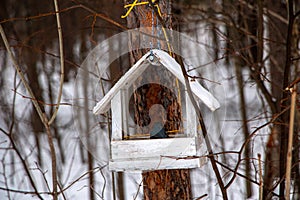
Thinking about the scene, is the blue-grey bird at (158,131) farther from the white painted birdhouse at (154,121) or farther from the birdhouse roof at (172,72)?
the birdhouse roof at (172,72)

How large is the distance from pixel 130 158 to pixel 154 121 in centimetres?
18

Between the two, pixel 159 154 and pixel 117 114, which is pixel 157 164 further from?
pixel 117 114

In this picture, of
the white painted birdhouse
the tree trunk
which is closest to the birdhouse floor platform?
the white painted birdhouse

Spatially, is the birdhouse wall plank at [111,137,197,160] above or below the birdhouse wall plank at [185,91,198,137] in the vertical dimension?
below

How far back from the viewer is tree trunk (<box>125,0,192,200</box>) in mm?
1831

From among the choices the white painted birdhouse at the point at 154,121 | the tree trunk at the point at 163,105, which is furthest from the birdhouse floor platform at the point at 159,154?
the tree trunk at the point at 163,105

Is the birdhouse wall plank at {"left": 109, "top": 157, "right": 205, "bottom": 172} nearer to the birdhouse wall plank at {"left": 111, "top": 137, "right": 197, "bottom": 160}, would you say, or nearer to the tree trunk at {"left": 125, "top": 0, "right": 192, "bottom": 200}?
the birdhouse wall plank at {"left": 111, "top": 137, "right": 197, "bottom": 160}

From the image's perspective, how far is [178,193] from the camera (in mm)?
1902

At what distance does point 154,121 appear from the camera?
1842mm

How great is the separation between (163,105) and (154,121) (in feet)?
0.23

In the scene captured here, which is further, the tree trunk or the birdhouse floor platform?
the tree trunk

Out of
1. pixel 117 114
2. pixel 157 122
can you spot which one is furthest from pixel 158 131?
pixel 117 114

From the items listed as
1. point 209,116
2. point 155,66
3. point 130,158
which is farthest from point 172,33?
point 130,158

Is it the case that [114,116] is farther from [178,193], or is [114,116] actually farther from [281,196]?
[281,196]
